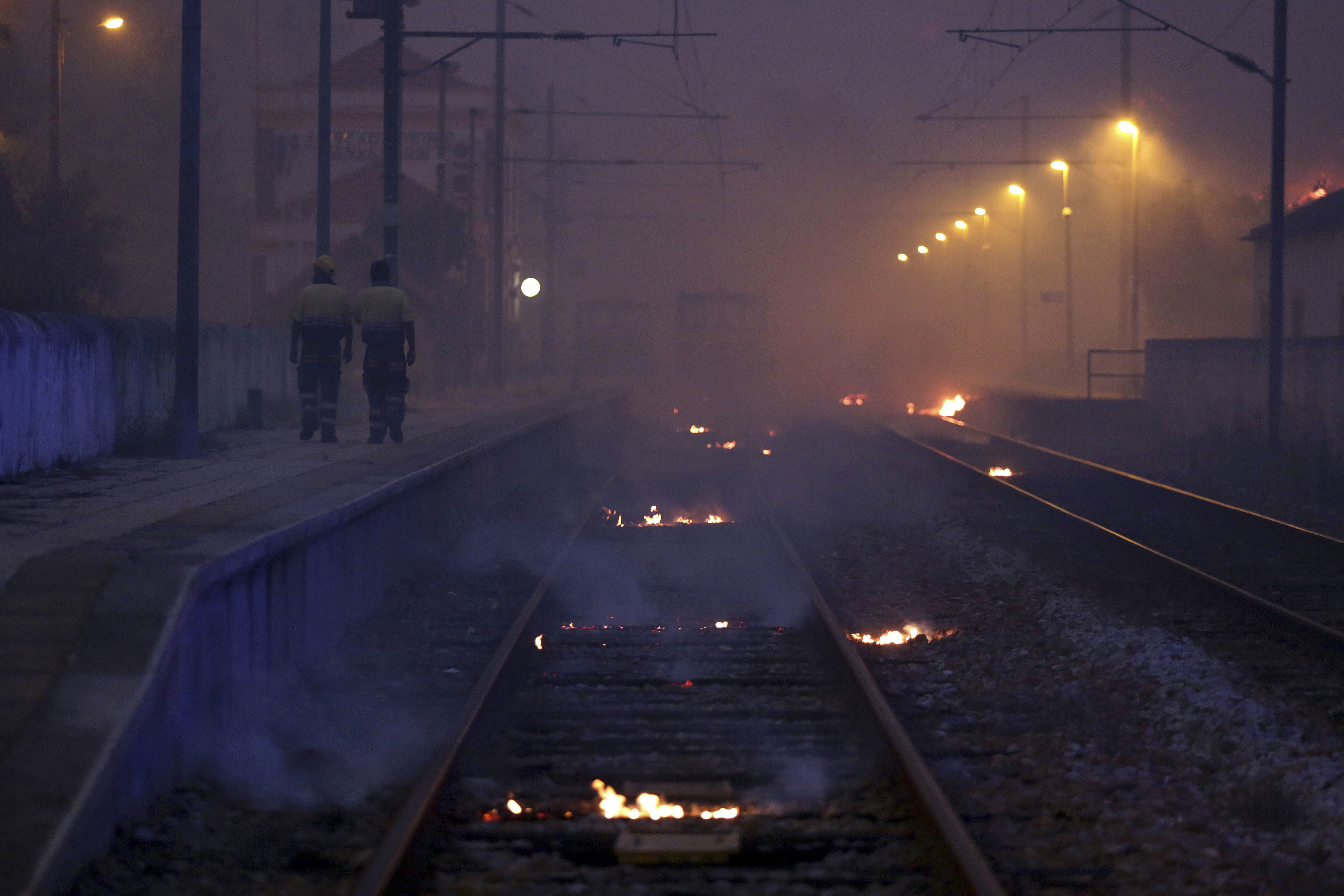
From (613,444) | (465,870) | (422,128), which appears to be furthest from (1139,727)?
(422,128)

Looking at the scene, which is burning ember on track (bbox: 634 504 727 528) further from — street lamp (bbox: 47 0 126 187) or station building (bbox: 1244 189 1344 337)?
station building (bbox: 1244 189 1344 337)

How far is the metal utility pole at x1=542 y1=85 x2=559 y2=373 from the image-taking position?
133 ft

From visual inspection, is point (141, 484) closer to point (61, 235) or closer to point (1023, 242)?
point (61, 235)

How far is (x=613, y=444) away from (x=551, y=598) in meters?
18.5

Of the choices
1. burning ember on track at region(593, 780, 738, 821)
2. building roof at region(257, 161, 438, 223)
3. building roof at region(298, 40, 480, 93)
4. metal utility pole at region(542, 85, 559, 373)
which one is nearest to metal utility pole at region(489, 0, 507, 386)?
metal utility pole at region(542, 85, 559, 373)

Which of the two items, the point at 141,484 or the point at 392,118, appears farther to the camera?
the point at 392,118

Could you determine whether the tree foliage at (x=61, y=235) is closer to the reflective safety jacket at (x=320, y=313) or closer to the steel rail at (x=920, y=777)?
the reflective safety jacket at (x=320, y=313)

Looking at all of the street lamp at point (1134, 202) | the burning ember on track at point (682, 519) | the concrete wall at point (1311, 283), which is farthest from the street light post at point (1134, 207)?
the burning ember on track at point (682, 519)

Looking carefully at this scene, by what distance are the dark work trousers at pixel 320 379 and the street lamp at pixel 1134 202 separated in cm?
2634

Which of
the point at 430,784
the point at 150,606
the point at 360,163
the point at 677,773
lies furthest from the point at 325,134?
the point at 360,163

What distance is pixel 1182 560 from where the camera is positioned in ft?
41.4

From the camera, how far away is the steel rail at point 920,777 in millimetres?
4539

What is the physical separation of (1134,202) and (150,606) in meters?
34.1

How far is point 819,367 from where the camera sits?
72.6 m
